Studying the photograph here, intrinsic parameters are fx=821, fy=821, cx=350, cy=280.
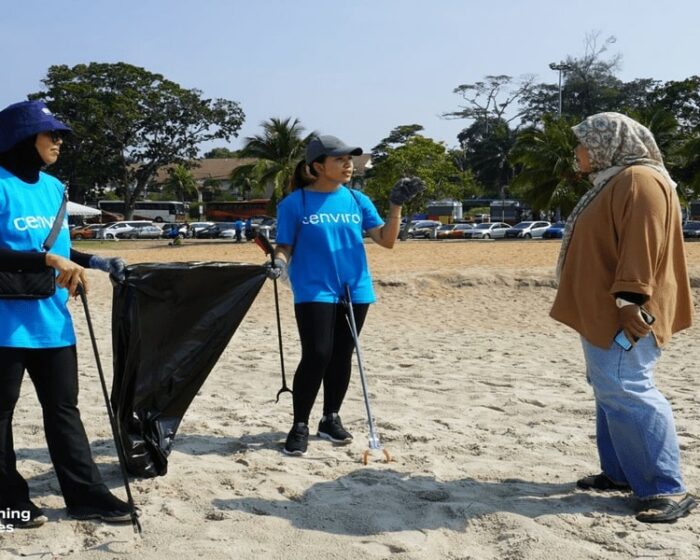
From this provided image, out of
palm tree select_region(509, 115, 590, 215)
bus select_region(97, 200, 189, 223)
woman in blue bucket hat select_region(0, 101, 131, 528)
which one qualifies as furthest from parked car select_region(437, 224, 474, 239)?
woman in blue bucket hat select_region(0, 101, 131, 528)

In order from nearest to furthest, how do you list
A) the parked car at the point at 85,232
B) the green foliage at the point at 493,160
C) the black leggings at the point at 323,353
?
1. the black leggings at the point at 323,353
2. the parked car at the point at 85,232
3. the green foliage at the point at 493,160

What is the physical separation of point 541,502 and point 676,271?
1.10m

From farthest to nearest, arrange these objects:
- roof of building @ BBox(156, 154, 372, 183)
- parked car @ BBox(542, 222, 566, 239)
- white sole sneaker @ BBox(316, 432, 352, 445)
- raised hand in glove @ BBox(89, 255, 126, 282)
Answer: roof of building @ BBox(156, 154, 372, 183) → parked car @ BBox(542, 222, 566, 239) → white sole sneaker @ BBox(316, 432, 352, 445) → raised hand in glove @ BBox(89, 255, 126, 282)

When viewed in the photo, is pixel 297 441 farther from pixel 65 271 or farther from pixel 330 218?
pixel 65 271

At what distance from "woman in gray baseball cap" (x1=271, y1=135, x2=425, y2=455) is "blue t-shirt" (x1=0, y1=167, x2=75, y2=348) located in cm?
116

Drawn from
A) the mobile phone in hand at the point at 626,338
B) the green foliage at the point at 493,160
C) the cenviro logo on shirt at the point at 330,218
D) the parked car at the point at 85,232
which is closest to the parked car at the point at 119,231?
the parked car at the point at 85,232

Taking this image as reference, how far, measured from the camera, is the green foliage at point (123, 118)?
52.8 m

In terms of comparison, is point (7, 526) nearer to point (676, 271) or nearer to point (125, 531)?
point (125, 531)

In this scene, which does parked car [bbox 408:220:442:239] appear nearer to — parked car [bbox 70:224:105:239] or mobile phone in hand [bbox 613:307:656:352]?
parked car [bbox 70:224:105:239]

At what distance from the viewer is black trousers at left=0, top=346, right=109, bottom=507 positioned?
123 inches

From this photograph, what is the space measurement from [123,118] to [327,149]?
52.1 m

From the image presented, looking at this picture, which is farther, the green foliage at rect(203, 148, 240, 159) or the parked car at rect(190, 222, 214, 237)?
the green foliage at rect(203, 148, 240, 159)

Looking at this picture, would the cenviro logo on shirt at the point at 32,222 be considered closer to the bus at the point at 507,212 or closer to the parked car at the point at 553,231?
the parked car at the point at 553,231

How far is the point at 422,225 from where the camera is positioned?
46719 mm
